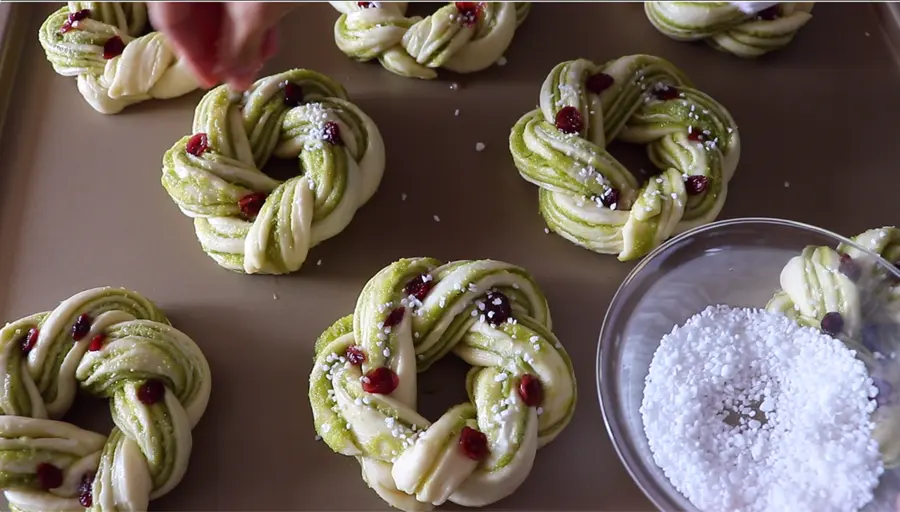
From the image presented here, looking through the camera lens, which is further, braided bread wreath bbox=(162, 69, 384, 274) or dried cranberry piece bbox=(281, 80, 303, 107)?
dried cranberry piece bbox=(281, 80, 303, 107)

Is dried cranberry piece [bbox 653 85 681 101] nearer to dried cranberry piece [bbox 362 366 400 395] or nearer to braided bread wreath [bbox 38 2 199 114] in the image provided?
dried cranberry piece [bbox 362 366 400 395]

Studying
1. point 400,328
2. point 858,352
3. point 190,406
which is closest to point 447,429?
point 400,328

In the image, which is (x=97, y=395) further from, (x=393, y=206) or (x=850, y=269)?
(x=850, y=269)

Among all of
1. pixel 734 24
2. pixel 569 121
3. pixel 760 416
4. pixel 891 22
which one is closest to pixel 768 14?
pixel 734 24

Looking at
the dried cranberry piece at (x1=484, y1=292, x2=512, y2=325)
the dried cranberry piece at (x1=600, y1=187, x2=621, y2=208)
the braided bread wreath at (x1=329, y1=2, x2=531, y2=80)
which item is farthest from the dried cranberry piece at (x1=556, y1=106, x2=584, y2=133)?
the dried cranberry piece at (x1=484, y1=292, x2=512, y2=325)

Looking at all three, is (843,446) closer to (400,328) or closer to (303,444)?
(400,328)

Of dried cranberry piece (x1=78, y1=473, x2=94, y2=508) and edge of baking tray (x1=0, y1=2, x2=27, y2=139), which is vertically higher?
edge of baking tray (x1=0, y1=2, x2=27, y2=139)
